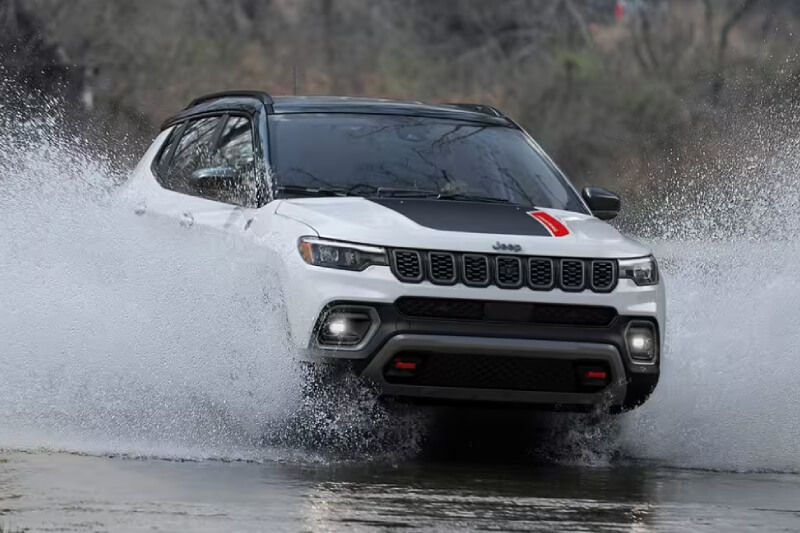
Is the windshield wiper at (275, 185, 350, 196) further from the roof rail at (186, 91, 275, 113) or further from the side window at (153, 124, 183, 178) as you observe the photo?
the side window at (153, 124, 183, 178)

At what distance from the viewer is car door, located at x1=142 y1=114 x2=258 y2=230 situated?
343 inches

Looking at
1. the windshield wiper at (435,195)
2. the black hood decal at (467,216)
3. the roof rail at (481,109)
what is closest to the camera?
the black hood decal at (467,216)

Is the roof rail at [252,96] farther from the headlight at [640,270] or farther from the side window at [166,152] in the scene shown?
the headlight at [640,270]

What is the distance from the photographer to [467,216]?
8227 mm

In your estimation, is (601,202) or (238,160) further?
(601,202)

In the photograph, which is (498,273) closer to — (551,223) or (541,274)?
(541,274)

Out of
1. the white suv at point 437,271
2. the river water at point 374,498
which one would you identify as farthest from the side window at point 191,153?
the river water at point 374,498

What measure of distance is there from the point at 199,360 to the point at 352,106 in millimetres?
1873

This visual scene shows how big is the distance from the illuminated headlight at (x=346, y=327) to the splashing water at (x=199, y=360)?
20 cm

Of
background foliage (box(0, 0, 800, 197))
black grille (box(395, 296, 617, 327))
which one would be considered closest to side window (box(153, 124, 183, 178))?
black grille (box(395, 296, 617, 327))

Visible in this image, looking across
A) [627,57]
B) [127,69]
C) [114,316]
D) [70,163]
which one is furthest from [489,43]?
[114,316]

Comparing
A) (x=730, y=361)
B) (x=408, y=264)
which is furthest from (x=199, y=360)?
(x=730, y=361)

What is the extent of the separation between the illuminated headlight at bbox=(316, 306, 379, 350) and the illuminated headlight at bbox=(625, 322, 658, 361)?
1172 mm

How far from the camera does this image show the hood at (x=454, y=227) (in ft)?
25.7
